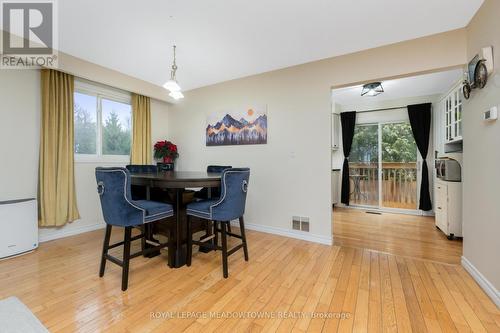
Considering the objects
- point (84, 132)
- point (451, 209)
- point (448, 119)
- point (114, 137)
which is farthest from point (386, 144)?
point (84, 132)

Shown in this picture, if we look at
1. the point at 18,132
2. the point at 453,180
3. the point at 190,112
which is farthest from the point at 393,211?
the point at 18,132

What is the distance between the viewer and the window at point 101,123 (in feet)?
10.8

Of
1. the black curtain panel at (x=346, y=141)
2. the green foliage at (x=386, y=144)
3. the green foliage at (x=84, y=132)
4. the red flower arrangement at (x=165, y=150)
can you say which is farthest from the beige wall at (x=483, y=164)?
the green foliage at (x=84, y=132)

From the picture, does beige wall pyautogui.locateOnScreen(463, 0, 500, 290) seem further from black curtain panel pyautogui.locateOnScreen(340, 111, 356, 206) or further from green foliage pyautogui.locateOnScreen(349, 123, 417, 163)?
black curtain panel pyautogui.locateOnScreen(340, 111, 356, 206)

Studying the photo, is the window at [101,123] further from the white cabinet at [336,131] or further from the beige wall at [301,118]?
the white cabinet at [336,131]

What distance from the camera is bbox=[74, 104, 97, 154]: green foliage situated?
10.7 feet

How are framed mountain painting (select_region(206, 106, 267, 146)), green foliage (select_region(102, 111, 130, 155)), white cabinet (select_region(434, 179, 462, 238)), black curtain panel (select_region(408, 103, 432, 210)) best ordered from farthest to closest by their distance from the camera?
black curtain panel (select_region(408, 103, 432, 210)), green foliage (select_region(102, 111, 130, 155)), framed mountain painting (select_region(206, 106, 267, 146)), white cabinet (select_region(434, 179, 462, 238))

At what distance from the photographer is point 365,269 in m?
2.24

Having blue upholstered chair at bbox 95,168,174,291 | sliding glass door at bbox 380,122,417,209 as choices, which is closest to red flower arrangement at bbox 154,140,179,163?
blue upholstered chair at bbox 95,168,174,291

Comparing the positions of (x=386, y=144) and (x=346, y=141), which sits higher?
(x=346, y=141)

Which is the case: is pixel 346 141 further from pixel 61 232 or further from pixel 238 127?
pixel 61 232

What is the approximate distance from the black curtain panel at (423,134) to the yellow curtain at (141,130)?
17.1ft

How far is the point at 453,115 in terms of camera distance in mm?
3502

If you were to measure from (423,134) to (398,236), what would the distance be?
95.7 inches
